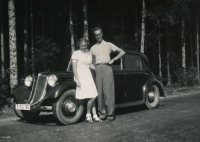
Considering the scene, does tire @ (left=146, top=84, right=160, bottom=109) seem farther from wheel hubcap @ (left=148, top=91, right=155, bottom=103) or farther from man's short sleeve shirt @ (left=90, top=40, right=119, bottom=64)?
man's short sleeve shirt @ (left=90, top=40, right=119, bottom=64)

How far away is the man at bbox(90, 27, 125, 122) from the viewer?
6.91 meters

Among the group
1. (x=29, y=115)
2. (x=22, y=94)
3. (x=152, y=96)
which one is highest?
(x=22, y=94)

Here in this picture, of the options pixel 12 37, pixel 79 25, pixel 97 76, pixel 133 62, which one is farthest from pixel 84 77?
pixel 79 25

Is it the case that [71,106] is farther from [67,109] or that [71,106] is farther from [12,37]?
[12,37]

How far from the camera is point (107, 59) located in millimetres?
6965

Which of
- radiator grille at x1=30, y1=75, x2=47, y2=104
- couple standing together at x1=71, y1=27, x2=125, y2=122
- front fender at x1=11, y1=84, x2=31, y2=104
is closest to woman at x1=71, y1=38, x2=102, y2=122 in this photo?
couple standing together at x1=71, y1=27, x2=125, y2=122

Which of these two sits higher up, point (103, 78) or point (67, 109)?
point (103, 78)

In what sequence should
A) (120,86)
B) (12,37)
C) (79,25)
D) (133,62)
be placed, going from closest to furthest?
(120,86) → (133,62) → (12,37) → (79,25)

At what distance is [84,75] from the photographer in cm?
663

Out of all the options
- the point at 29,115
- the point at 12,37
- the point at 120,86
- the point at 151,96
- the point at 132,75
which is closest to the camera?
the point at 29,115

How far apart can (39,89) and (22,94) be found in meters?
0.52

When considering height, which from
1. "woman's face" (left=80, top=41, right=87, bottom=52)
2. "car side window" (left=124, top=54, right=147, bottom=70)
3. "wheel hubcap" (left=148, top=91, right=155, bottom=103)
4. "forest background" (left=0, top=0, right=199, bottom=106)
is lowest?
"wheel hubcap" (left=148, top=91, right=155, bottom=103)

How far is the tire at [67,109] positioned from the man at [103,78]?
0.54m

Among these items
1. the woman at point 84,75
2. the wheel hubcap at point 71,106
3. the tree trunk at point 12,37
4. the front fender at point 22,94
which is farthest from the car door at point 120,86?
the tree trunk at point 12,37
